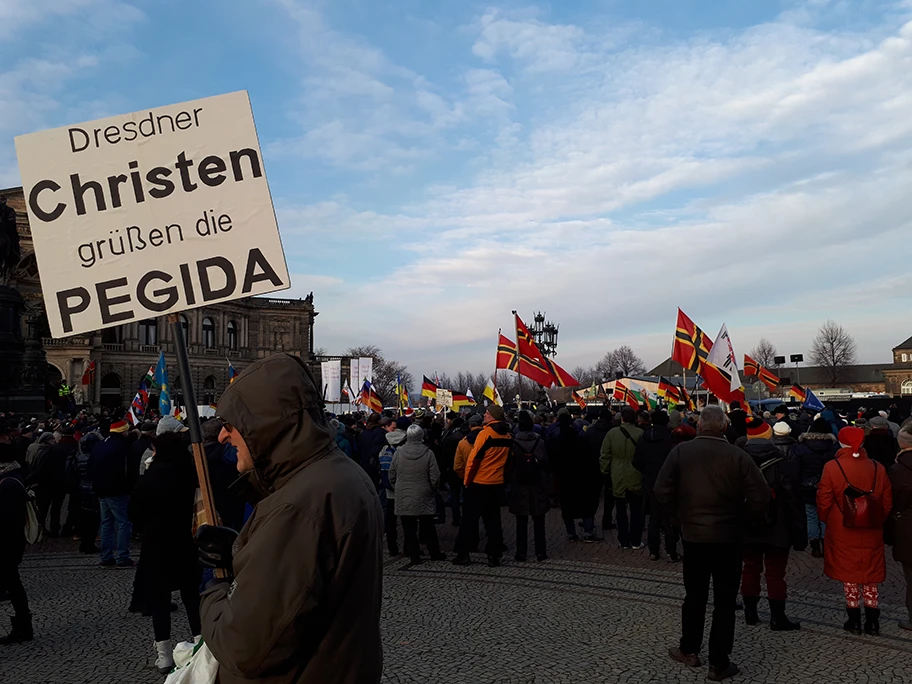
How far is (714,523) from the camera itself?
5.45 meters

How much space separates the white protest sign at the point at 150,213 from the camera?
11.8 ft

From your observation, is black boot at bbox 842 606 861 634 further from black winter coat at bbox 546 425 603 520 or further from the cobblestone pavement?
black winter coat at bbox 546 425 603 520

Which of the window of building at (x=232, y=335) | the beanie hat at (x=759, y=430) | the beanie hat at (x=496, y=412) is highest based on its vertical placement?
the window of building at (x=232, y=335)

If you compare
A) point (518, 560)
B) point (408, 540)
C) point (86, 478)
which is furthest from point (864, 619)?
point (86, 478)

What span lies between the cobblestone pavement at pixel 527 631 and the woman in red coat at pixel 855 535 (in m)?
0.29

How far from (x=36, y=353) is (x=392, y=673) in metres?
17.5

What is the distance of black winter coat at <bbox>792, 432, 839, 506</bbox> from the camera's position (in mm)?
9047

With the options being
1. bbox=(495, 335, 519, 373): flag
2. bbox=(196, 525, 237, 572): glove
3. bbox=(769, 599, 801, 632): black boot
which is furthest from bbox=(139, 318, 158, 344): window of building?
bbox=(196, 525, 237, 572): glove

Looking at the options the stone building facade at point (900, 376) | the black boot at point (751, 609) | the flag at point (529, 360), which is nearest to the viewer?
the black boot at point (751, 609)

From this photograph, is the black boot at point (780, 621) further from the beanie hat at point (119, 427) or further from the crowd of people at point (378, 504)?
the beanie hat at point (119, 427)

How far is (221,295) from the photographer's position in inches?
142

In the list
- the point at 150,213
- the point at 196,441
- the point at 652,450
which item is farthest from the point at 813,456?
the point at 150,213

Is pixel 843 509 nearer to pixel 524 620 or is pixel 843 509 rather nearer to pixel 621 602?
pixel 621 602

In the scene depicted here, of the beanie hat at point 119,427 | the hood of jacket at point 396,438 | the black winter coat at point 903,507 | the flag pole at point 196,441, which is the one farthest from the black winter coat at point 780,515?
the beanie hat at point 119,427
